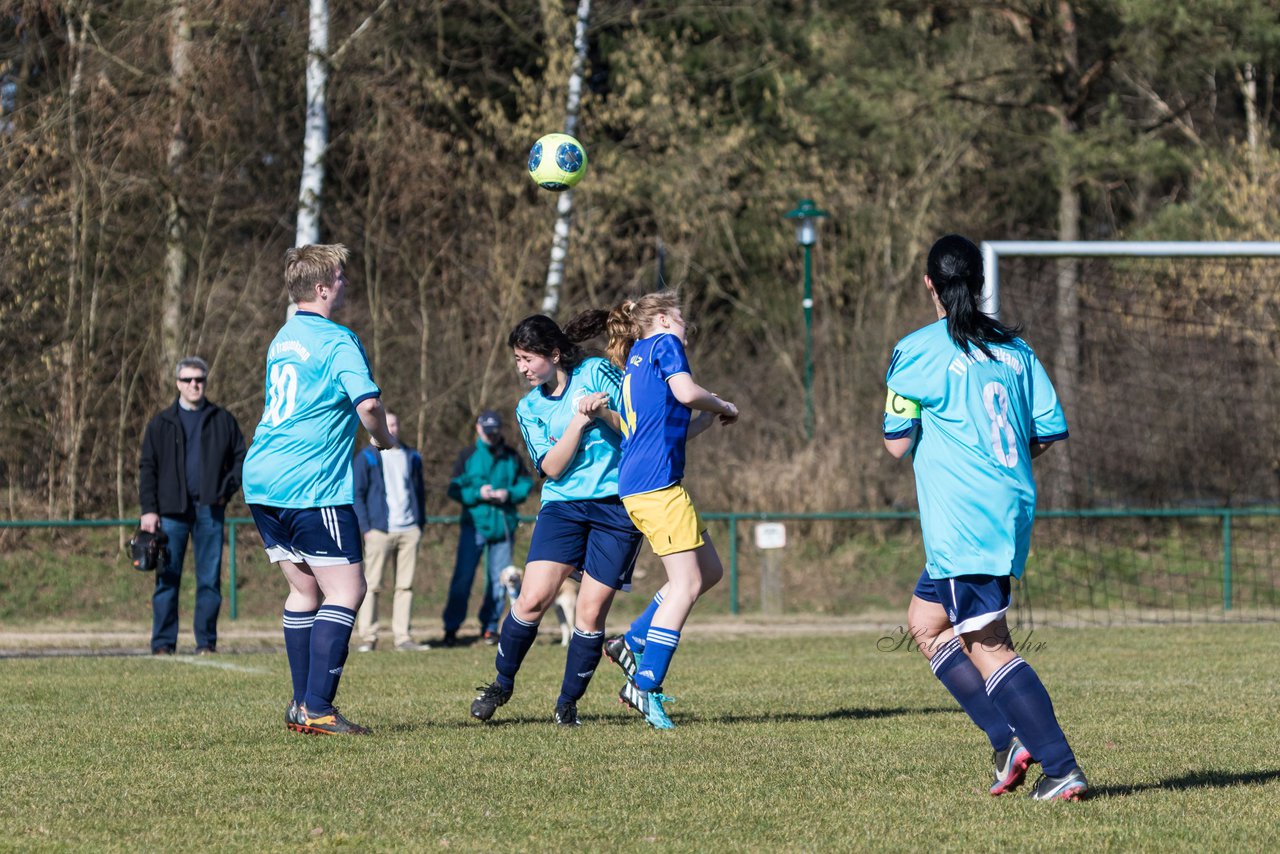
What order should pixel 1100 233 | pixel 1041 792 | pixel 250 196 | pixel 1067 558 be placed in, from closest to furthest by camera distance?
pixel 1041 792, pixel 1067 558, pixel 250 196, pixel 1100 233

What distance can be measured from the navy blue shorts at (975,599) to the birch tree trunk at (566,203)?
16.0 meters

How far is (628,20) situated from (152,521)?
15.3 meters

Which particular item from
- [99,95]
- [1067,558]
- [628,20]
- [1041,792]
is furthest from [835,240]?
[1041,792]

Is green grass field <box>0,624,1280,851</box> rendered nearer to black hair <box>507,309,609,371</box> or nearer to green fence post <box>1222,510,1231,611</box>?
black hair <box>507,309,609,371</box>

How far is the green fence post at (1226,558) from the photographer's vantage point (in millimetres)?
17047

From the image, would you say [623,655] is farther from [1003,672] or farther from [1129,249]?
[1129,249]

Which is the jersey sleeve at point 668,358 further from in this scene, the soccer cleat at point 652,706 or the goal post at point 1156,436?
the goal post at point 1156,436

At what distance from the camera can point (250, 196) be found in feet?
73.9

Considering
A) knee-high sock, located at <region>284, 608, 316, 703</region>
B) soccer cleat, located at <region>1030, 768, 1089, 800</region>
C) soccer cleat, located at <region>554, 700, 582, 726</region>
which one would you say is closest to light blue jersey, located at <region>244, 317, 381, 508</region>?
knee-high sock, located at <region>284, 608, 316, 703</region>

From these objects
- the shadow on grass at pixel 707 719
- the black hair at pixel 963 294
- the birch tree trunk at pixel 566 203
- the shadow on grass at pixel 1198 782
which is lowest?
the shadow on grass at pixel 707 719

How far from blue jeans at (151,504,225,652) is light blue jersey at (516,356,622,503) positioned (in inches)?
216

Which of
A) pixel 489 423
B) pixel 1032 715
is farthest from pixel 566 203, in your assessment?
pixel 1032 715

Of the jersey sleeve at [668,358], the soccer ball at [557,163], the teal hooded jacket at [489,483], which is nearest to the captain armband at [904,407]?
the jersey sleeve at [668,358]

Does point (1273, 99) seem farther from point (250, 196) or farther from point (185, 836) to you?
point (185, 836)
